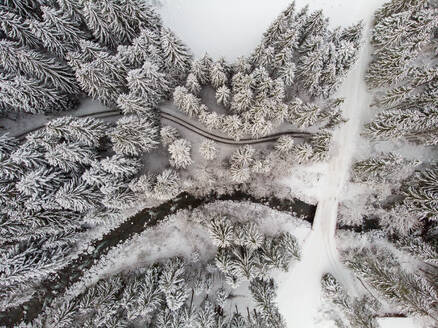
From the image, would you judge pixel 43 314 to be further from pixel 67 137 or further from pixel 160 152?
pixel 160 152

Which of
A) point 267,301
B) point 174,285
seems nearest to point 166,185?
point 174,285

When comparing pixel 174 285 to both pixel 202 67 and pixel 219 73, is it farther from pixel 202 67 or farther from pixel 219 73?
pixel 202 67

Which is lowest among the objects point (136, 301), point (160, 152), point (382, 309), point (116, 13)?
point (136, 301)

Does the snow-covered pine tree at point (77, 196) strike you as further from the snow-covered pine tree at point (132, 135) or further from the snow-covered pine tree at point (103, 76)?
the snow-covered pine tree at point (103, 76)

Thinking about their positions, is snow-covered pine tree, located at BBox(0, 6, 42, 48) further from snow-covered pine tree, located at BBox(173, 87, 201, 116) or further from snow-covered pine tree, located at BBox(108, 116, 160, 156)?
snow-covered pine tree, located at BBox(173, 87, 201, 116)

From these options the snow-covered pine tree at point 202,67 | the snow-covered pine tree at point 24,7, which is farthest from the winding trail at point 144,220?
the snow-covered pine tree at point 24,7

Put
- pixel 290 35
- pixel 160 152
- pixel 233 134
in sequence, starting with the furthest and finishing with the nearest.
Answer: pixel 160 152, pixel 233 134, pixel 290 35

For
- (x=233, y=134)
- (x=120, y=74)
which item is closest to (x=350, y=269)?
(x=233, y=134)
